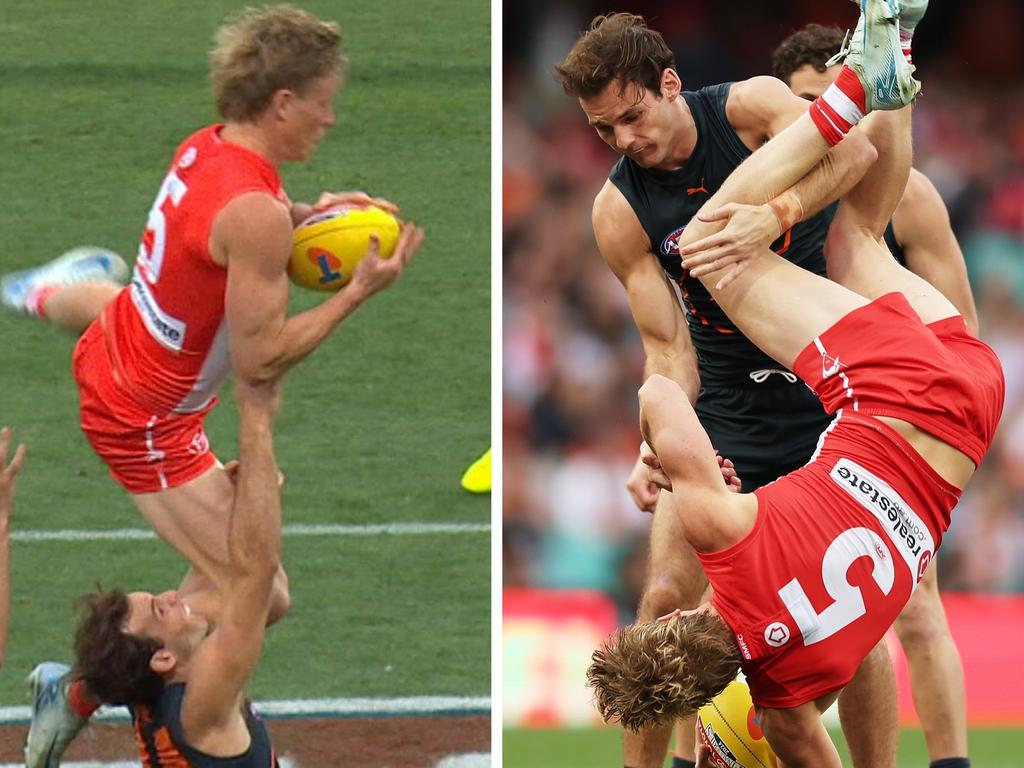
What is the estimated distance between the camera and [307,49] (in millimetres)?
4543

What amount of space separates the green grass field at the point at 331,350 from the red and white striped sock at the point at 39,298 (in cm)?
141

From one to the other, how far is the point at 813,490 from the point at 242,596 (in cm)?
156

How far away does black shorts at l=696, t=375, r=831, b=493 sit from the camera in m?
5.13

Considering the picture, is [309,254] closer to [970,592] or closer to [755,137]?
[755,137]

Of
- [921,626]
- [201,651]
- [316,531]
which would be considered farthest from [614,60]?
[316,531]

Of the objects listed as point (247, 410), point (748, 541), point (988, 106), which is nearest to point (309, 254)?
point (247, 410)

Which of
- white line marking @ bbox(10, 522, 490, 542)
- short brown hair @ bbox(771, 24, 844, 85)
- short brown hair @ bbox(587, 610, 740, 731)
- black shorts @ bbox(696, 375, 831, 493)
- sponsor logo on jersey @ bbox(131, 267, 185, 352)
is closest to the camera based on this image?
short brown hair @ bbox(587, 610, 740, 731)

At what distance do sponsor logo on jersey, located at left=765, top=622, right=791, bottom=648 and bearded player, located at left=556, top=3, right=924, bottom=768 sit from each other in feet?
3.23

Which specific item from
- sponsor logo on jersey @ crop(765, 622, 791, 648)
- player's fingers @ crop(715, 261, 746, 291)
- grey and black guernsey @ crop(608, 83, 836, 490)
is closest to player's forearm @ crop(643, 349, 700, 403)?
grey and black guernsey @ crop(608, 83, 836, 490)

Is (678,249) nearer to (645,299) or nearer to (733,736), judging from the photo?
(645,299)

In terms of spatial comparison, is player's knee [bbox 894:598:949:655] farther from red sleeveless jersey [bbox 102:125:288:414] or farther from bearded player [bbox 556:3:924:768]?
red sleeveless jersey [bbox 102:125:288:414]

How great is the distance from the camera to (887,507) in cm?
400

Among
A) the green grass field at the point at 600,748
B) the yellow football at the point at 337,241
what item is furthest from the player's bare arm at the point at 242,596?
the green grass field at the point at 600,748

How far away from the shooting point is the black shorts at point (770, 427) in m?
5.13
